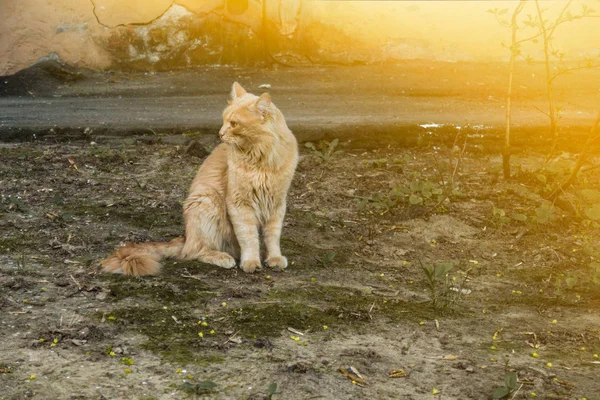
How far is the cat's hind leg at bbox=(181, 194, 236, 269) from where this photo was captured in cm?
526

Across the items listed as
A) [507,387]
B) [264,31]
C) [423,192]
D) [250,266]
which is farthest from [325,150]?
[264,31]

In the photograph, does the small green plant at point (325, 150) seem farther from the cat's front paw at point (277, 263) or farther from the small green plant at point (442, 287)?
the small green plant at point (442, 287)

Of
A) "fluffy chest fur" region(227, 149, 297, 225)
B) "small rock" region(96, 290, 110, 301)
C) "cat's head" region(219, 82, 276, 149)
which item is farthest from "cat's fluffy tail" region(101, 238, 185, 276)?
"cat's head" region(219, 82, 276, 149)

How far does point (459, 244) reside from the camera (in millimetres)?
5918

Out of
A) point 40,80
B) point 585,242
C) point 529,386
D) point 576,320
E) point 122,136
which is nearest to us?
point 529,386

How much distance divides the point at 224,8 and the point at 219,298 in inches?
320

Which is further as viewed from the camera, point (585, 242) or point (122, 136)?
point (122, 136)

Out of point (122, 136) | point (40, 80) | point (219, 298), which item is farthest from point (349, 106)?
point (219, 298)

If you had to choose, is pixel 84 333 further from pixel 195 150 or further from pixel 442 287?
pixel 195 150

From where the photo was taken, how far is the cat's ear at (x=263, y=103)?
5113 mm

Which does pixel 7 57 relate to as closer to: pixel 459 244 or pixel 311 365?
pixel 459 244

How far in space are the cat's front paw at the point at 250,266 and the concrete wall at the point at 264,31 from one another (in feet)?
23.4

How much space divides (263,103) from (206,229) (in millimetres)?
983

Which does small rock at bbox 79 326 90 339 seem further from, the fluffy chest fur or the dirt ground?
the fluffy chest fur
